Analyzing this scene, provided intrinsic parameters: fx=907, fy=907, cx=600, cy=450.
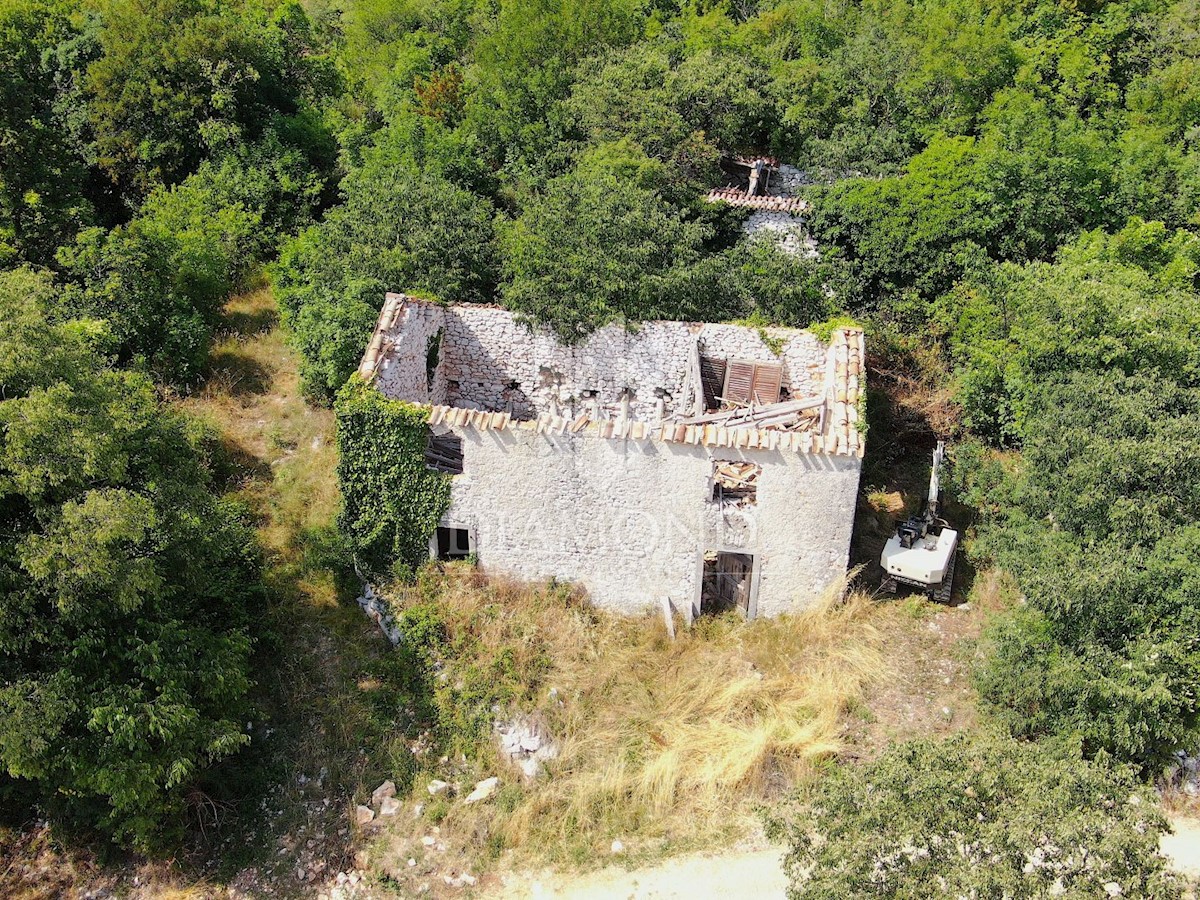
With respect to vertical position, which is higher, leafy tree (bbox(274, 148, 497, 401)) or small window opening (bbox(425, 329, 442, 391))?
leafy tree (bbox(274, 148, 497, 401))

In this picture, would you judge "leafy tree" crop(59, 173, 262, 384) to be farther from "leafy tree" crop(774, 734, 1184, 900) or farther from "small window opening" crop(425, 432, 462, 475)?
"leafy tree" crop(774, 734, 1184, 900)

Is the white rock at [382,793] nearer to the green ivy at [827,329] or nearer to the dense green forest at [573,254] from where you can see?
the dense green forest at [573,254]

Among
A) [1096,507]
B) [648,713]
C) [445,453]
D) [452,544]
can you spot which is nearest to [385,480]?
[445,453]

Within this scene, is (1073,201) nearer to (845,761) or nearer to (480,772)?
(845,761)

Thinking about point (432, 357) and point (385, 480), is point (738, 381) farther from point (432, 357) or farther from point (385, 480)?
point (385, 480)

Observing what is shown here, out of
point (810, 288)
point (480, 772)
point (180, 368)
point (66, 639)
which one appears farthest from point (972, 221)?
point (66, 639)

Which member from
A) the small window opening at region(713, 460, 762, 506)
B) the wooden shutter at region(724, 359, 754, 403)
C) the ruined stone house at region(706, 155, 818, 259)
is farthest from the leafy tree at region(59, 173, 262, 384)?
the ruined stone house at region(706, 155, 818, 259)
